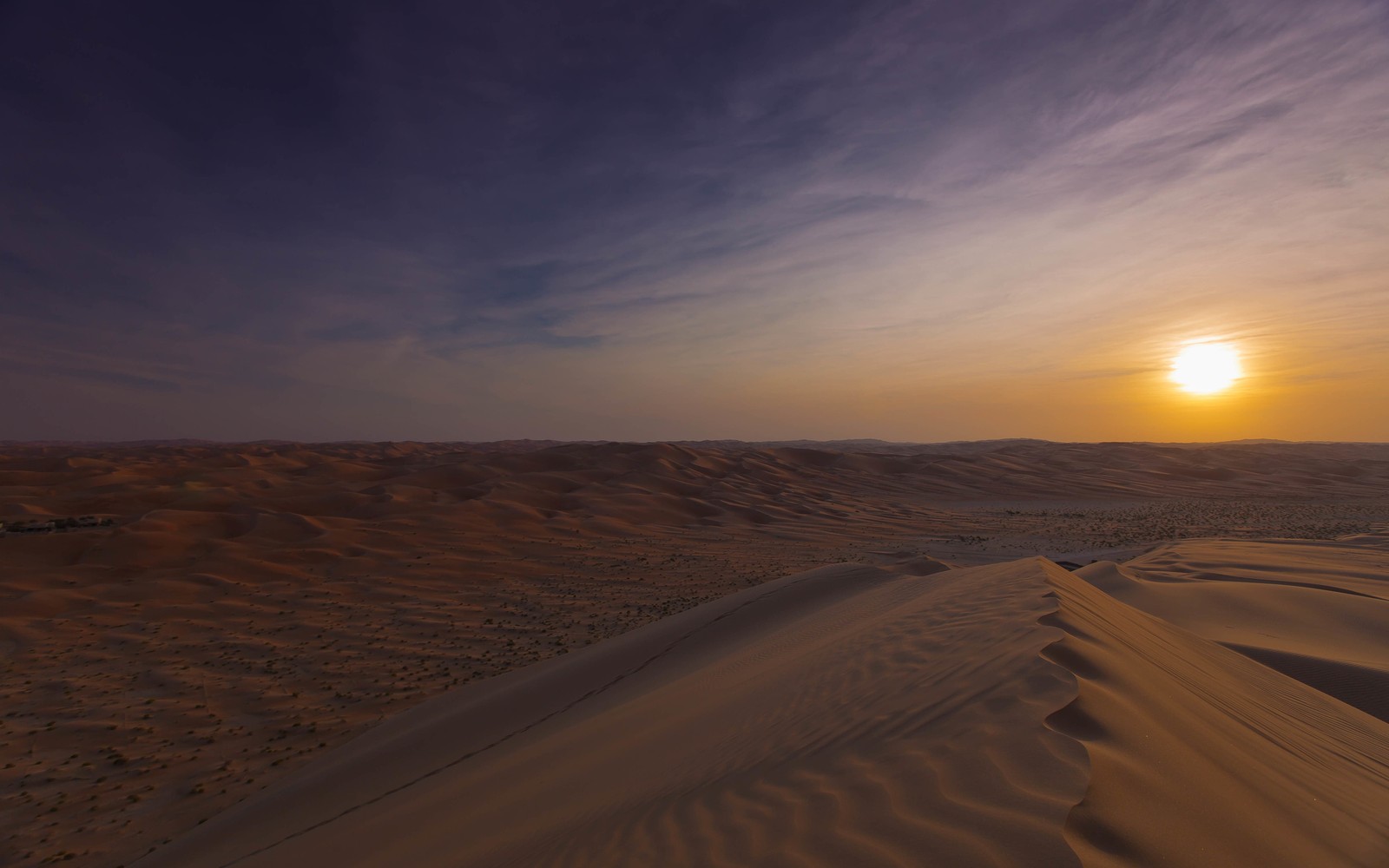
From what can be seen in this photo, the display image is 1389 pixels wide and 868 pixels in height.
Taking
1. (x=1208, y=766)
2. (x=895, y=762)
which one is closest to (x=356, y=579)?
(x=895, y=762)

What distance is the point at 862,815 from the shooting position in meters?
2.20

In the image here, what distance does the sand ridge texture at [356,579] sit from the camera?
586 cm

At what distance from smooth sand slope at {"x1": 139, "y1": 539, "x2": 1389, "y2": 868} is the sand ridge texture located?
3.50 feet

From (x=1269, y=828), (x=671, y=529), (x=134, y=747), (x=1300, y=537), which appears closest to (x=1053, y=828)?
(x=1269, y=828)

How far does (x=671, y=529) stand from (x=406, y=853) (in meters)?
16.6

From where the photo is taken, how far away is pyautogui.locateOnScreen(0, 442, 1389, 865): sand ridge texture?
586 centimetres

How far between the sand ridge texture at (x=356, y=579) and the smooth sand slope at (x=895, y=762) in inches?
42.0


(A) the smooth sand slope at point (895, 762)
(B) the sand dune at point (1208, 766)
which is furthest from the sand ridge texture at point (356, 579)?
(B) the sand dune at point (1208, 766)

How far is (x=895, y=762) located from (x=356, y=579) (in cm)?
1301

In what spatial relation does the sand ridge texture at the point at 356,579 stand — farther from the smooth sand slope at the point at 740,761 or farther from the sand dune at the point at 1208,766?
the sand dune at the point at 1208,766

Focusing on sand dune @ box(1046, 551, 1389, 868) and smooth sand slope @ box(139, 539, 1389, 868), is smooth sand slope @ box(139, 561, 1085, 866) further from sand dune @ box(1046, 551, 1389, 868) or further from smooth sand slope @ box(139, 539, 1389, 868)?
sand dune @ box(1046, 551, 1389, 868)

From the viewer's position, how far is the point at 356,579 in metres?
12.8

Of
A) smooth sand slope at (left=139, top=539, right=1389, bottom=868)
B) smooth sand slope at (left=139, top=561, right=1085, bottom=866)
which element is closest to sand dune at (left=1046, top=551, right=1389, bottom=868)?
smooth sand slope at (left=139, top=539, right=1389, bottom=868)

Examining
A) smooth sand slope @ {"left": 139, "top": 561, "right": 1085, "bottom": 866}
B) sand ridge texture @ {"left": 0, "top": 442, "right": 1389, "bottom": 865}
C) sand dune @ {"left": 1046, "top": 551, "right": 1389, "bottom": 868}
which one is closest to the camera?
sand dune @ {"left": 1046, "top": 551, "right": 1389, "bottom": 868}
